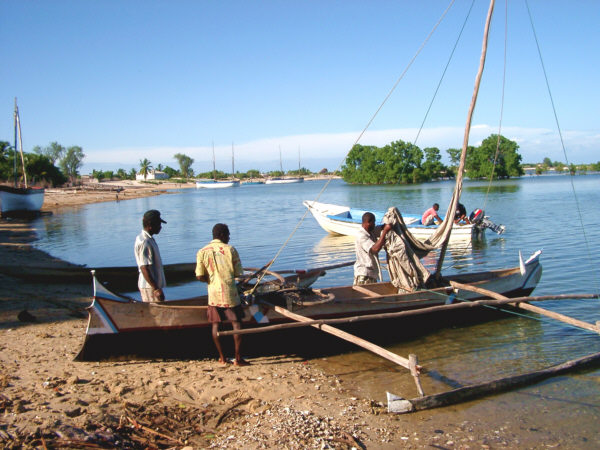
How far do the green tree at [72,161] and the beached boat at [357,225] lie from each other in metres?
84.4

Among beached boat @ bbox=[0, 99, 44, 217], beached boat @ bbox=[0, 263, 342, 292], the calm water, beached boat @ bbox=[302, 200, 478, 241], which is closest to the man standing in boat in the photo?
the calm water

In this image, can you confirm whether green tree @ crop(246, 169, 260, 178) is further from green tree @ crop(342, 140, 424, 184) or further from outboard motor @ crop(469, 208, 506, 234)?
outboard motor @ crop(469, 208, 506, 234)

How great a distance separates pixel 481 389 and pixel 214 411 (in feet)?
10.0

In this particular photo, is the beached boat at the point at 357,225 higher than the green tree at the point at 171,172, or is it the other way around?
the green tree at the point at 171,172

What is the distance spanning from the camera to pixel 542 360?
6.84 metres

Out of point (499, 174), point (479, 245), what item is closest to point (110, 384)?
point (479, 245)

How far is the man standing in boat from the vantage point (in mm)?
5809

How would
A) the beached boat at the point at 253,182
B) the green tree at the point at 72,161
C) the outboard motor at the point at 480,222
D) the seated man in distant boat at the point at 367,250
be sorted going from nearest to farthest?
1. the seated man in distant boat at the point at 367,250
2. the outboard motor at the point at 480,222
3. the green tree at the point at 72,161
4. the beached boat at the point at 253,182

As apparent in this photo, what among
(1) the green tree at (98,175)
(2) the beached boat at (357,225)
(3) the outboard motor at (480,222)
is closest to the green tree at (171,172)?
(1) the green tree at (98,175)

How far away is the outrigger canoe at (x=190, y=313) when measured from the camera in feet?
19.4

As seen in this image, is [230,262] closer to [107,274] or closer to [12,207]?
[107,274]

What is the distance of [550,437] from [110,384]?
4772mm

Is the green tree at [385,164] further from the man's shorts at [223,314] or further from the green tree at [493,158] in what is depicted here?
the man's shorts at [223,314]

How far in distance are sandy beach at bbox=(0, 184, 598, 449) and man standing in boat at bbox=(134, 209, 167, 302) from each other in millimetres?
1061
